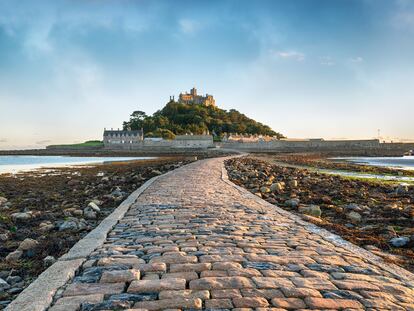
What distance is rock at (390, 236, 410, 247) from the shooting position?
18.1 ft

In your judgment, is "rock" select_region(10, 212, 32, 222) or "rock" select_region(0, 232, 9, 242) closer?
"rock" select_region(0, 232, 9, 242)

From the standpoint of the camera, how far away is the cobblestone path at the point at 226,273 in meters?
2.90

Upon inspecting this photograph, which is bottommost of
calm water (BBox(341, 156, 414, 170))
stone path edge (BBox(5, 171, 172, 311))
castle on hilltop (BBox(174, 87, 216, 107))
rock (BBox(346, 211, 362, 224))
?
calm water (BBox(341, 156, 414, 170))

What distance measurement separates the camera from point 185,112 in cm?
11669

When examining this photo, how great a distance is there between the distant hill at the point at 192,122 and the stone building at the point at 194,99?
4390 mm

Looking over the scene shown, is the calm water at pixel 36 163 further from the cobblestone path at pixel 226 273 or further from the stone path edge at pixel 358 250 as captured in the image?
the stone path edge at pixel 358 250

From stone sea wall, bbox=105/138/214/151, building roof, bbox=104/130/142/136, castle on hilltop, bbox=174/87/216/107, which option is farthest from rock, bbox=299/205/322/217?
castle on hilltop, bbox=174/87/216/107

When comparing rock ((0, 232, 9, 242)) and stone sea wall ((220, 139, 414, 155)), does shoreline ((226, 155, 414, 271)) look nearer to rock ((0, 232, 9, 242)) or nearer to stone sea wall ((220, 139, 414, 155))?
rock ((0, 232, 9, 242))

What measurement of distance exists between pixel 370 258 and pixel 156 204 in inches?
193

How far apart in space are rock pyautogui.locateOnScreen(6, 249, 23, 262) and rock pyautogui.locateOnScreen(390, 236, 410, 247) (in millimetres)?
5725

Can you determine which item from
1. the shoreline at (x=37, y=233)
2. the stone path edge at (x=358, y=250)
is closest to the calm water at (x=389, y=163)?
the stone path edge at (x=358, y=250)

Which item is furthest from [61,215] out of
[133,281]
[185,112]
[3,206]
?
[185,112]

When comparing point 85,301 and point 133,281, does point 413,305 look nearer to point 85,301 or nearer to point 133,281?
point 133,281

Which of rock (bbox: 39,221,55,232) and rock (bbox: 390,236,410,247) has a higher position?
rock (bbox: 390,236,410,247)
